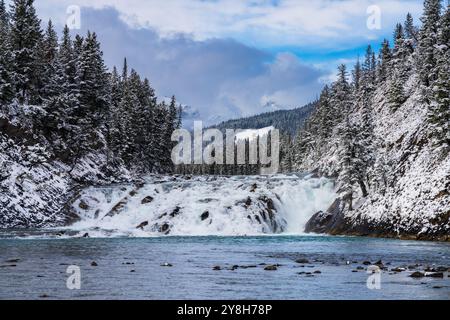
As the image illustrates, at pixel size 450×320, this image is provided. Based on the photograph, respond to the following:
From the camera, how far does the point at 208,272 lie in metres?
27.7

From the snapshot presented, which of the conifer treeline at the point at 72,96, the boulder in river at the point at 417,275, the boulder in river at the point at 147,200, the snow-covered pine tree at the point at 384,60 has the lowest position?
the boulder in river at the point at 417,275

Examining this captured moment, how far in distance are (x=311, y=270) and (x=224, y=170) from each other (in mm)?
157725

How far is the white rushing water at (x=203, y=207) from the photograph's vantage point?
64.1 meters

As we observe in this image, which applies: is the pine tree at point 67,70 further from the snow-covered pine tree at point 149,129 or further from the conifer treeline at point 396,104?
the conifer treeline at point 396,104

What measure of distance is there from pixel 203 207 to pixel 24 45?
1267 inches

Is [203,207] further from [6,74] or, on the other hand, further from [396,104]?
[396,104]

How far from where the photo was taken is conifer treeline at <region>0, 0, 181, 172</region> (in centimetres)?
7294

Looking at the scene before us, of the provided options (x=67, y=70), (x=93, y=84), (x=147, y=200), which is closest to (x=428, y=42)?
(x=147, y=200)

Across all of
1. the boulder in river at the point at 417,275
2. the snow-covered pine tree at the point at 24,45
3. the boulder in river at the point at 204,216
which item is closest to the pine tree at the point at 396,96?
the boulder in river at the point at 204,216

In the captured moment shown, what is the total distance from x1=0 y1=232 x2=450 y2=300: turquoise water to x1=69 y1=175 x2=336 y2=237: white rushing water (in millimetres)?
19992

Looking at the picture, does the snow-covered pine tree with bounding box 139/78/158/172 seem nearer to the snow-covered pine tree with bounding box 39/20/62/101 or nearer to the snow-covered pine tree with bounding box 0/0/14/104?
the snow-covered pine tree with bounding box 39/20/62/101

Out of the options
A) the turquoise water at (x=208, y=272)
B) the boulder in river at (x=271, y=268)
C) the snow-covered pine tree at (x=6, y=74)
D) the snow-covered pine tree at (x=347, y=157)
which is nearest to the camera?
the turquoise water at (x=208, y=272)

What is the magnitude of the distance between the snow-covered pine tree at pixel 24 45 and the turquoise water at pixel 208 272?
3461 cm
